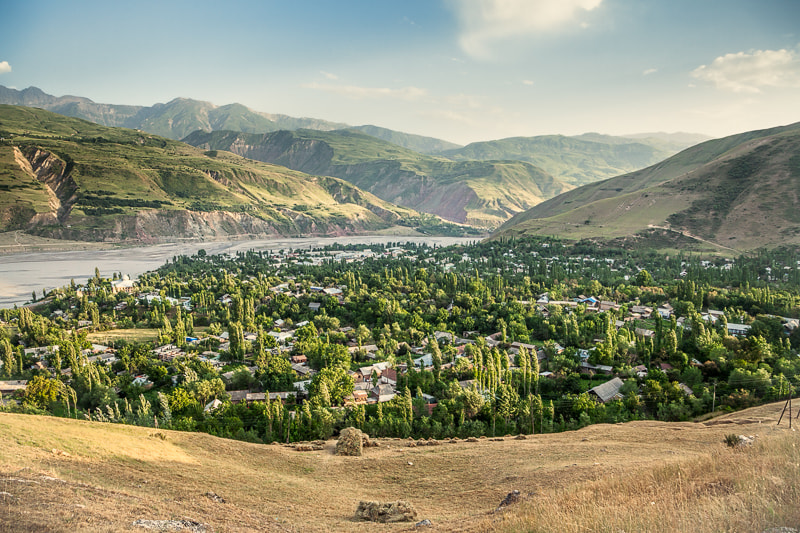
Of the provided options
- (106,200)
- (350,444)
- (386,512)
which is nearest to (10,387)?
(350,444)

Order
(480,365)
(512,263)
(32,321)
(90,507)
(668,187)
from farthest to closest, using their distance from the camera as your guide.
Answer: (668,187) < (512,263) < (32,321) < (480,365) < (90,507)

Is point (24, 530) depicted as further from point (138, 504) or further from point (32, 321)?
point (32, 321)

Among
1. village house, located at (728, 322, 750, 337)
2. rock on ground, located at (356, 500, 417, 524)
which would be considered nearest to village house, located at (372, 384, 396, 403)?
rock on ground, located at (356, 500, 417, 524)

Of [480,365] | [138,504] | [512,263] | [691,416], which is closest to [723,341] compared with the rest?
[691,416]

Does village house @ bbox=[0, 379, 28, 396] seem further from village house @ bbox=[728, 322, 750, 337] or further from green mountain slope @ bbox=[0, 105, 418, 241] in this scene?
green mountain slope @ bbox=[0, 105, 418, 241]

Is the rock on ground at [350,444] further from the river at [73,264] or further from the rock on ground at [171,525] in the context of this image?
the river at [73,264]

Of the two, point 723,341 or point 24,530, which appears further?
point 723,341
